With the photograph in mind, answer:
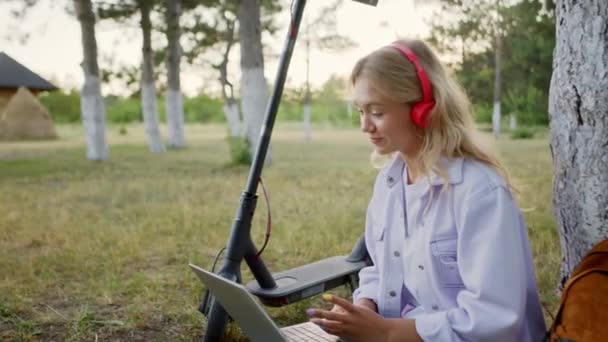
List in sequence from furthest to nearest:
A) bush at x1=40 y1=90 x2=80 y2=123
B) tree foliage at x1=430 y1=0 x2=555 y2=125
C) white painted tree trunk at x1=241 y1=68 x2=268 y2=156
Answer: white painted tree trunk at x1=241 y1=68 x2=268 y2=156 → bush at x1=40 y1=90 x2=80 y2=123 → tree foliage at x1=430 y1=0 x2=555 y2=125

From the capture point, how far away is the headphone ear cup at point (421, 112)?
1.06 meters

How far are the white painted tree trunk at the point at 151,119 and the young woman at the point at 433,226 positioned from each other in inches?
333

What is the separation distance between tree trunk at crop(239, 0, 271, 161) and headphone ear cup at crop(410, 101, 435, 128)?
5.28 m

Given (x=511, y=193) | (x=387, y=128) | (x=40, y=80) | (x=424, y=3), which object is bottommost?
(x=511, y=193)

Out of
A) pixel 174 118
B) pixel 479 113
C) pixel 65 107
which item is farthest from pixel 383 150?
pixel 174 118

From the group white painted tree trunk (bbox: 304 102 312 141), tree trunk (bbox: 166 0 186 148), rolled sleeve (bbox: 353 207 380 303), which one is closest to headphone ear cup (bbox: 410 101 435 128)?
rolled sleeve (bbox: 353 207 380 303)

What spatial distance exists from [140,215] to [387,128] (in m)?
3.03

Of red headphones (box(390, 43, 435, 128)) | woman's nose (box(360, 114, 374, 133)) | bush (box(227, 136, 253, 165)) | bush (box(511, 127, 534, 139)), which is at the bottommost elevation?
bush (box(227, 136, 253, 165))

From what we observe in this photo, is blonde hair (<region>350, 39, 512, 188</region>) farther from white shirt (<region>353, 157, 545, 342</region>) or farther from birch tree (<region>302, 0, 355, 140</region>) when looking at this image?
birch tree (<region>302, 0, 355, 140</region>)

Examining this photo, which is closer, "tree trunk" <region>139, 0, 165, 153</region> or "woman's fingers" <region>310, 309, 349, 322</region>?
"woman's fingers" <region>310, 309, 349, 322</region>

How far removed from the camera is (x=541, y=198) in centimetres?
400

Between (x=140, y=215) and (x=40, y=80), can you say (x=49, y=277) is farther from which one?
(x=40, y=80)

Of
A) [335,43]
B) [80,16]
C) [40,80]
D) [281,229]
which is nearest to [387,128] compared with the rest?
[281,229]

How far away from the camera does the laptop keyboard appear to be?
4.46ft
